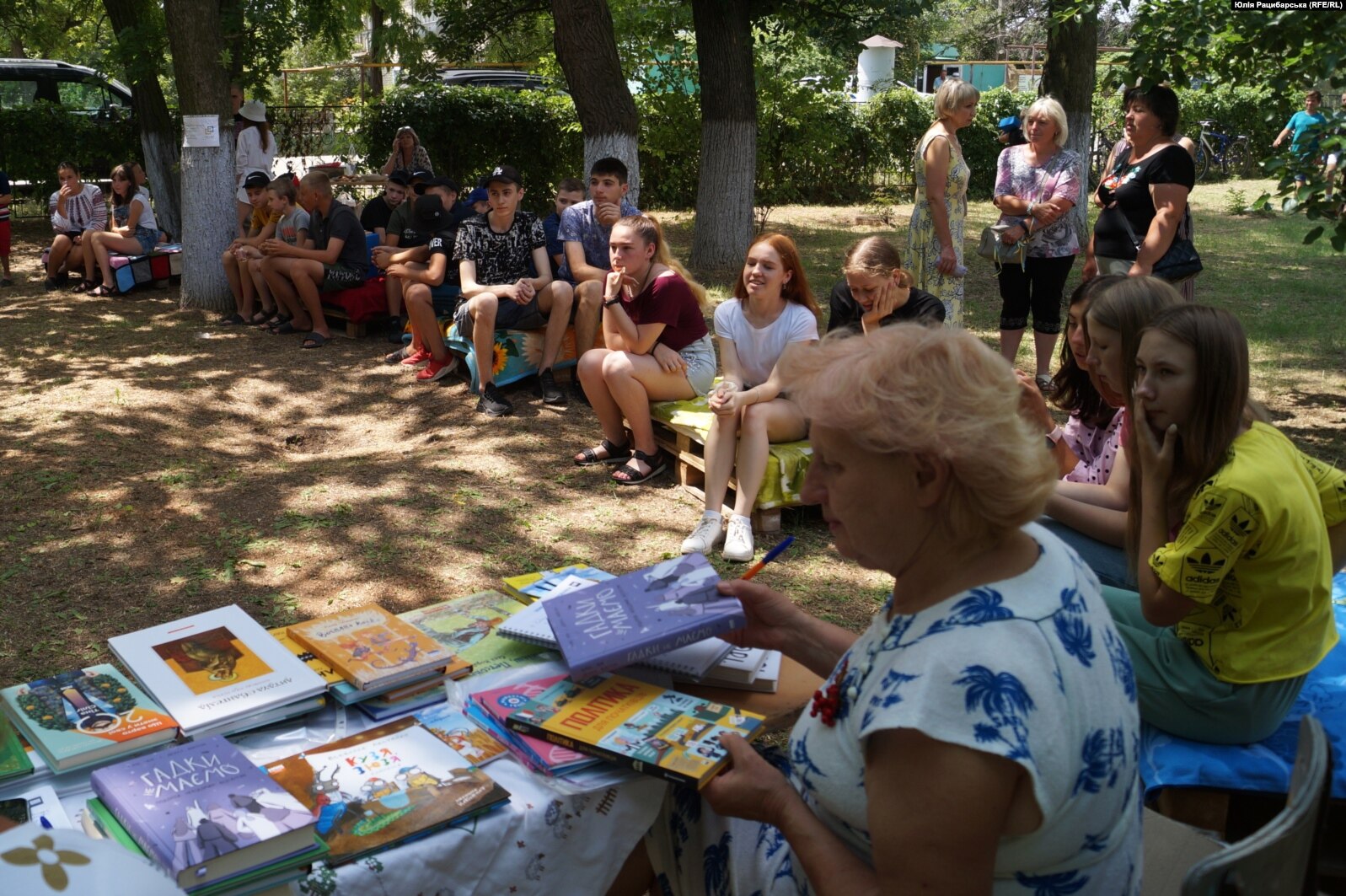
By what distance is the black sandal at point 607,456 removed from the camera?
5.76 m

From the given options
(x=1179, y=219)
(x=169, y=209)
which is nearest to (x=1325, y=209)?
(x=1179, y=219)

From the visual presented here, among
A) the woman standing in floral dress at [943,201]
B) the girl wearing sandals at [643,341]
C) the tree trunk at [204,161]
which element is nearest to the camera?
the girl wearing sandals at [643,341]

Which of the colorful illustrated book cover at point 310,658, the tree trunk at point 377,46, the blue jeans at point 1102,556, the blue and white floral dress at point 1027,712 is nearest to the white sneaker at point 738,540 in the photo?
the blue jeans at point 1102,556

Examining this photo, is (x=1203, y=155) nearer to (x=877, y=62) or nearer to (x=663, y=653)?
(x=663, y=653)

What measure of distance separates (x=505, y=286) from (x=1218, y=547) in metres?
5.15

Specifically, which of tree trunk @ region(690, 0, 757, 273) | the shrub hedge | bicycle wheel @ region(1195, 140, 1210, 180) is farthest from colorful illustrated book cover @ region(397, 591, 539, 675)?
bicycle wheel @ region(1195, 140, 1210, 180)

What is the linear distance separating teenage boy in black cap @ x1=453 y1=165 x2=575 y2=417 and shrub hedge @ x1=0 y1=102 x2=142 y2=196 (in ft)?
32.4

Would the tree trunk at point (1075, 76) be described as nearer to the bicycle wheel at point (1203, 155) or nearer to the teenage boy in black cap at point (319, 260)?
the teenage boy in black cap at point (319, 260)

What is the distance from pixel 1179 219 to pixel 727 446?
2.72 m

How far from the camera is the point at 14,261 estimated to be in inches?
472

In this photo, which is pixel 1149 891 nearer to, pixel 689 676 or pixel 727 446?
pixel 689 676

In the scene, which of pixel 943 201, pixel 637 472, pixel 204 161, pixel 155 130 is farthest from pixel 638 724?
pixel 155 130

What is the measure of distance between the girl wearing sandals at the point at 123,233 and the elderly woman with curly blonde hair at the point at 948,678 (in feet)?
33.5

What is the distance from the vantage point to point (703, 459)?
210 inches
